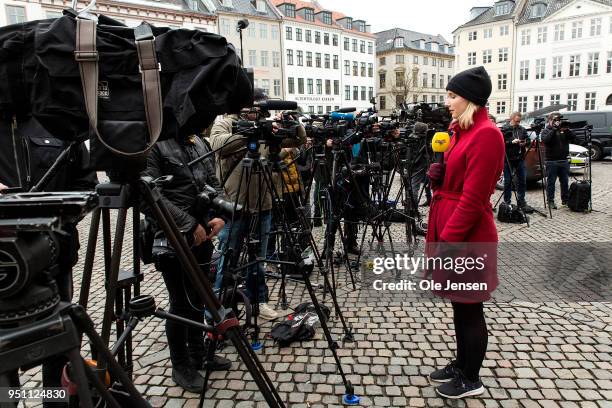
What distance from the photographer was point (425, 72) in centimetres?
6094

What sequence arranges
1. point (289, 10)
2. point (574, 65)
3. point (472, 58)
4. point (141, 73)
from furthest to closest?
point (472, 58) < point (289, 10) < point (574, 65) < point (141, 73)

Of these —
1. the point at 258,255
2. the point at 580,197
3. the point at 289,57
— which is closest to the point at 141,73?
the point at 258,255

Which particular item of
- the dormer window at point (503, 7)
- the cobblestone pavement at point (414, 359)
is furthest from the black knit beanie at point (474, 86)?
the dormer window at point (503, 7)

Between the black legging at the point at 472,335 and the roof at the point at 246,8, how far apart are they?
3991 cm

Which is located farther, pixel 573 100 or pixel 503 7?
pixel 503 7

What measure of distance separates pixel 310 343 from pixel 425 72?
63779 millimetres

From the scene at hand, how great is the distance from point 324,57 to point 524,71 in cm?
2066

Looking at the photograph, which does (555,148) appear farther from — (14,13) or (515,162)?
(14,13)

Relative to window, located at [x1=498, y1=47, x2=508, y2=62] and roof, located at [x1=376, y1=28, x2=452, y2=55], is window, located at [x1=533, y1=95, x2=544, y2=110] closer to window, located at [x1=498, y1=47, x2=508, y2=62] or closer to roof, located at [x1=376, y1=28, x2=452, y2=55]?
window, located at [x1=498, y1=47, x2=508, y2=62]

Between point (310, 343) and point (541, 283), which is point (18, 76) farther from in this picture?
point (541, 283)

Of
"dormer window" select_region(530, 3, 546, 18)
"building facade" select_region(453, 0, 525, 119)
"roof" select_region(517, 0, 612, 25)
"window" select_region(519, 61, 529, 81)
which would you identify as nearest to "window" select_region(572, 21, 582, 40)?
"roof" select_region(517, 0, 612, 25)

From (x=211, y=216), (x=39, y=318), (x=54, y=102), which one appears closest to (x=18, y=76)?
(x=54, y=102)

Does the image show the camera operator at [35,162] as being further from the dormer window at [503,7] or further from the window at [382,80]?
the window at [382,80]

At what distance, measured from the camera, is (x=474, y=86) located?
246 cm
